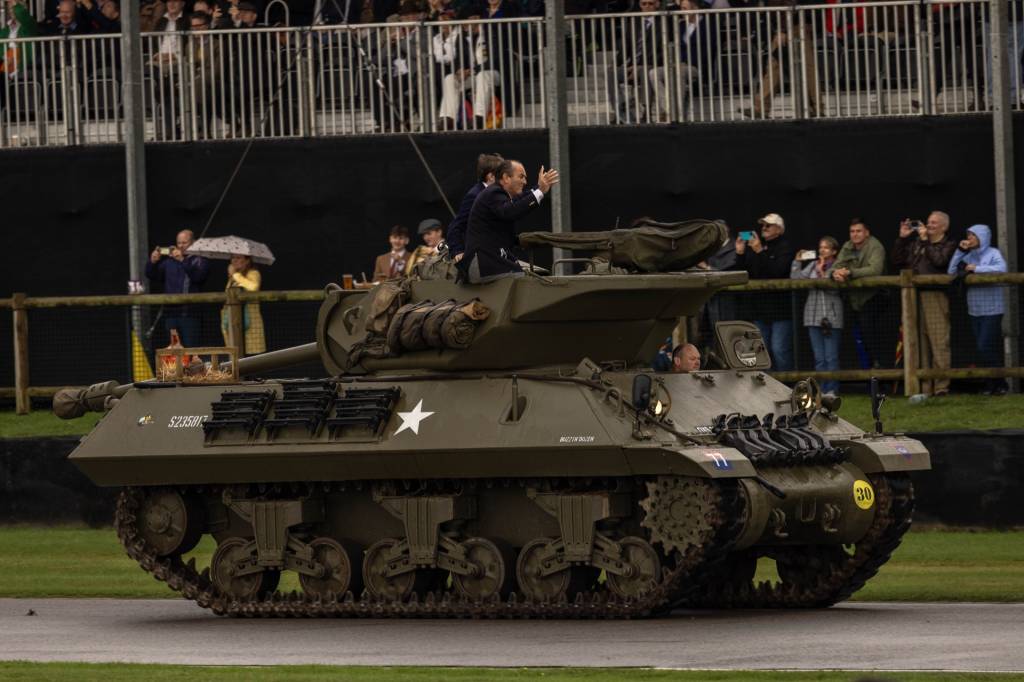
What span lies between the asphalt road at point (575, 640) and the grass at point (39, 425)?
288 inches

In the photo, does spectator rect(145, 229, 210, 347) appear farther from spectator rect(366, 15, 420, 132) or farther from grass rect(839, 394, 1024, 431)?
grass rect(839, 394, 1024, 431)

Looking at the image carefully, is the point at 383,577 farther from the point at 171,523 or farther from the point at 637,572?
the point at 637,572

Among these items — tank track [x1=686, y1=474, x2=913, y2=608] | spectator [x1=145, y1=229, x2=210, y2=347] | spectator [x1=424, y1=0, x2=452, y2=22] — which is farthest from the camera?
spectator [x1=424, y1=0, x2=452, y2=22]

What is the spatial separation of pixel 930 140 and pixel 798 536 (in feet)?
34.5

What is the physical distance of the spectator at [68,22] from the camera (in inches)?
1237

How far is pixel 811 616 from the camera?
63.4ft

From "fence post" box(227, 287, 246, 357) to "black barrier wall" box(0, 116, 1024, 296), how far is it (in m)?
2.58

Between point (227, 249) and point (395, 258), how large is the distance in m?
2.61

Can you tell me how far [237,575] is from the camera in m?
20.8

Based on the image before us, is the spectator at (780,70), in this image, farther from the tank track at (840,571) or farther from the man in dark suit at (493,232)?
the tank track at (840,571)

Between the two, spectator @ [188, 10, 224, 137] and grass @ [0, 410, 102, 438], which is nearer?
grass @ [0, 410, 102, 438]

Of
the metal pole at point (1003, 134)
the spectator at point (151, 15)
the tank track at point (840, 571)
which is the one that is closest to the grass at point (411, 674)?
the tank track at point (840, 571)

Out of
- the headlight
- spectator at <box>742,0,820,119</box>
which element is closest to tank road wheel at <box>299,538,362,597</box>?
the headlight

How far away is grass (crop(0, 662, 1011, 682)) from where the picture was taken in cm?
1484
